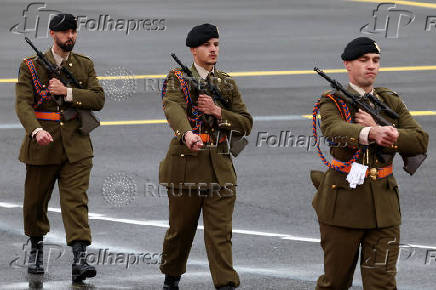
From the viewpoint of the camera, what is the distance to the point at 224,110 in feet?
37.6

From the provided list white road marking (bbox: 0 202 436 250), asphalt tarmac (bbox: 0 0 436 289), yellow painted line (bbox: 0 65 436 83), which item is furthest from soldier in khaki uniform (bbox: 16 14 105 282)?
yellow painted line (bbox: 0 65 436 83)

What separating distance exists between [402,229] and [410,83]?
32.7 feet

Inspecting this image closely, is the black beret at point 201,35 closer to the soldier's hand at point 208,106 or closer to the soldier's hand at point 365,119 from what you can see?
the soldier's hand at point 208,106

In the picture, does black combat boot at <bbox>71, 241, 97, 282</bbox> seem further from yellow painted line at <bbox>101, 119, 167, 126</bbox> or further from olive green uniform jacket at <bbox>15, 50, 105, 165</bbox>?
yellow painted line at <bbox>101, 119, 167, 126</bbox>

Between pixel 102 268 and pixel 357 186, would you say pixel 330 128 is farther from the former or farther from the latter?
pixel 102 268

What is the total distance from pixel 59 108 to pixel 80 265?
145 cm

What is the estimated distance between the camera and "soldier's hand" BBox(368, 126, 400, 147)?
9.91 meters

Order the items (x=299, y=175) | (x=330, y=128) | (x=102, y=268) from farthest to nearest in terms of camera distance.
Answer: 1. (x=299, y=175)
2. (x=102, y=268)
3. (x=330, y=128)

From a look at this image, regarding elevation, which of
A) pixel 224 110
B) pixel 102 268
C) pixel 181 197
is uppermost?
pixel 224 110

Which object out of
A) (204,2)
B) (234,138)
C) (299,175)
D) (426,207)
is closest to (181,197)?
(234,138)

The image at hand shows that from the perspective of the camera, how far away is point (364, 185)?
33.9ft

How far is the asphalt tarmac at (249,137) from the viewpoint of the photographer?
12.9 metres

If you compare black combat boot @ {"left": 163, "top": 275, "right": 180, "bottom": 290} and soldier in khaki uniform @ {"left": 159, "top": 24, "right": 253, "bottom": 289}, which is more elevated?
soldier in khaki uniform @ {"left": 159, "top": 24, "right": 253, "bottom": 289}

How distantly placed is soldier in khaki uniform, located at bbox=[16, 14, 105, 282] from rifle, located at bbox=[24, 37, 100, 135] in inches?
0.7
